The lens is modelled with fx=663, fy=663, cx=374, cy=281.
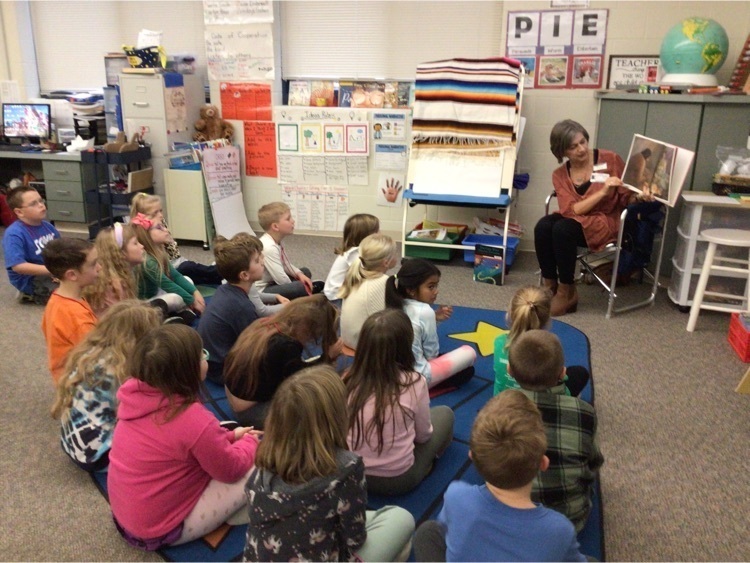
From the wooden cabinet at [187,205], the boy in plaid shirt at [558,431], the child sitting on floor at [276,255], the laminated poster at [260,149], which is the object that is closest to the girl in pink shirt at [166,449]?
the boy in plaid shirt at [558,431]

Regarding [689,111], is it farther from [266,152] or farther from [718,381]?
[266,152]

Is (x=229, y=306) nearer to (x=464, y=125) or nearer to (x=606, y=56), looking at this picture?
(x=464, y=125)

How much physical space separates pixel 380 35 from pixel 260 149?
1273 mm

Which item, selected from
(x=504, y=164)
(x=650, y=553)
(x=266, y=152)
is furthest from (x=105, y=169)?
(x=650, y=553)

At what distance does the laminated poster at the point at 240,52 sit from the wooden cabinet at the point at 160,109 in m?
0.25

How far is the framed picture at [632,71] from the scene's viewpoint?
167 inches

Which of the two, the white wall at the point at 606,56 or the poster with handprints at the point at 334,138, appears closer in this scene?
the white wall at the point at 606,56

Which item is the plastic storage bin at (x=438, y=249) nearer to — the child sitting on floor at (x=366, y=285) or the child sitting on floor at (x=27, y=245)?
the child sitting on floor at (x=366, y=285)

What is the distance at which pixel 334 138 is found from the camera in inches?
199

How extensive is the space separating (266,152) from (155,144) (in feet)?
2.75

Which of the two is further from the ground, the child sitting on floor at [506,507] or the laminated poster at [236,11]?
the laminated poster at [236,11]

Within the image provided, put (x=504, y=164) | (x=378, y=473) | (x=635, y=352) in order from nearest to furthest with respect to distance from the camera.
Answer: (x=378, y=473) < (x=635, y=352) < (x=504, y=164)

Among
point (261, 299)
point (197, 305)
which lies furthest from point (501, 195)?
point (197, 305)

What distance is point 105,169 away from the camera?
5.04 m
